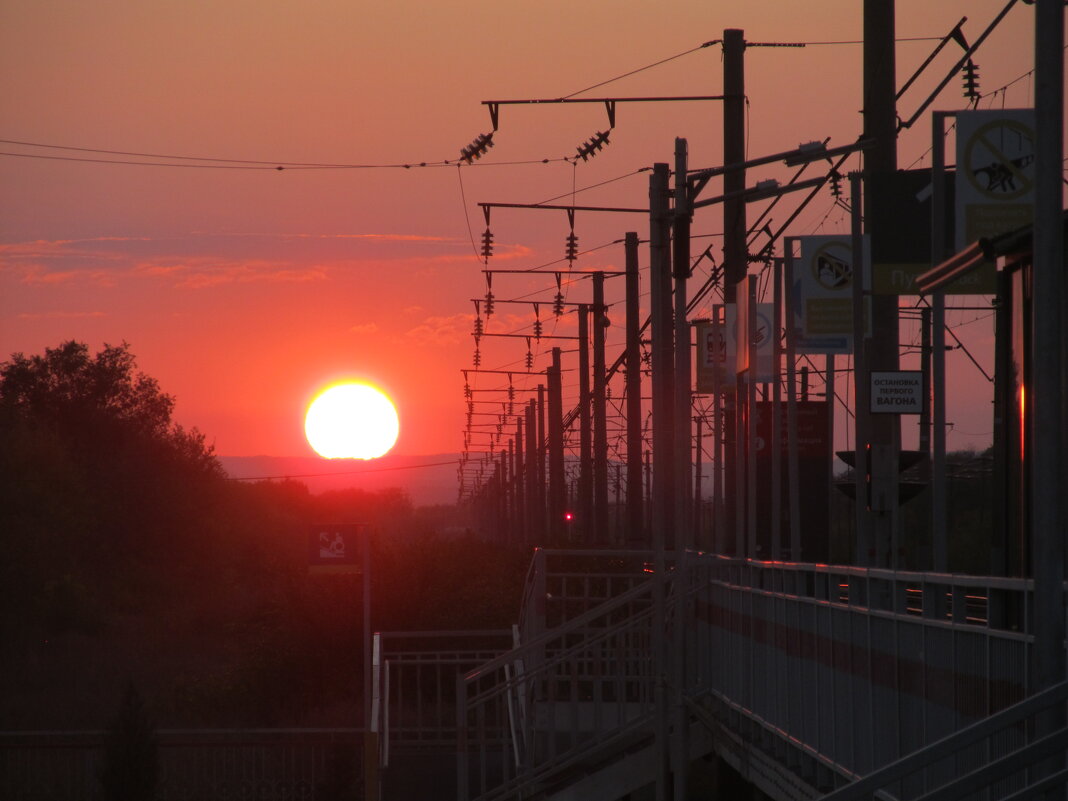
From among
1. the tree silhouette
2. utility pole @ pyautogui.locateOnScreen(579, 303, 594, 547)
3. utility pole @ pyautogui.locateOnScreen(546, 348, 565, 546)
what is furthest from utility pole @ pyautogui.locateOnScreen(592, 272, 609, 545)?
the tree silhouette

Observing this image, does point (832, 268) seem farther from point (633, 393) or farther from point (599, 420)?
point (599, 420)

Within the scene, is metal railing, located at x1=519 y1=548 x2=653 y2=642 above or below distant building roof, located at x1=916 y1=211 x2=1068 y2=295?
below

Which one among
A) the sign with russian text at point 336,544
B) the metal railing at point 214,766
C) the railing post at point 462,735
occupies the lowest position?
the metal railing at point 214,766

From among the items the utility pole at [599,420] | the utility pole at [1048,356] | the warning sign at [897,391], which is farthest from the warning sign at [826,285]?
the utility pole at [599,420]

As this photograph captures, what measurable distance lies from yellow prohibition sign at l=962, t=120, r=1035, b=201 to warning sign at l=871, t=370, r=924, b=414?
3726mm

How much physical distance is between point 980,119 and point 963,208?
0.86 meters

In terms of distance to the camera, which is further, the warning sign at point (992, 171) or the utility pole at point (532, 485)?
the utility pole at point (532, 485)

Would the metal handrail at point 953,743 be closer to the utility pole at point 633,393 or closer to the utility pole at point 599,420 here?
the utility pole at point 633,393

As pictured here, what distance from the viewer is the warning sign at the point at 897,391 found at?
58.1 ft

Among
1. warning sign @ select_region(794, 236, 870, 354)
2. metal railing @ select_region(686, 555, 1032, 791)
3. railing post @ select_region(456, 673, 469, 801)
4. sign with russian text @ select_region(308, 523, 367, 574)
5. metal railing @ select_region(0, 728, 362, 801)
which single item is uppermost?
warning sign @ select_region(794, 236, 870, 354)

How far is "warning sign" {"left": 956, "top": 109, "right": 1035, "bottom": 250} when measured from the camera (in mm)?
14141

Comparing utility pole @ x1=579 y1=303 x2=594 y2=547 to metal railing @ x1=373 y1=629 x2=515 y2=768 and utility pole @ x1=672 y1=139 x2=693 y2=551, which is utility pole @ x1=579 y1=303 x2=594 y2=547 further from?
utility pole @ x1=672 y1=139 x2=693 y2=551

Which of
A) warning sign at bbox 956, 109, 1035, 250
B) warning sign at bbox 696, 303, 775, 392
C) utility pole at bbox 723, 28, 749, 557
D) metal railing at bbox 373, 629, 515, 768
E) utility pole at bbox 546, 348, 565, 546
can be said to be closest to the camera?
warning sign at bbox 956, 109, 1035, 250

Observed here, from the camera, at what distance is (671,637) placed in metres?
17.5
